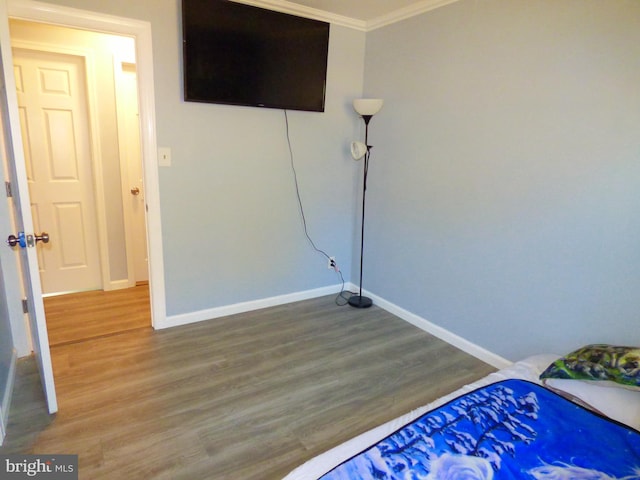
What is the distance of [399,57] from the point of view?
122 inches

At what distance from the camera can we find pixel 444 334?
2.95m

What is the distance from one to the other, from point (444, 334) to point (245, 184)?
194 centimetres

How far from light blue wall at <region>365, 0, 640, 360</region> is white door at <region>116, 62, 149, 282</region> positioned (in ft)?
7.18

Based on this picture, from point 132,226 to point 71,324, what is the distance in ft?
3.70

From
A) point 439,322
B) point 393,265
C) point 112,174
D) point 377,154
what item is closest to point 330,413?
point 439,322

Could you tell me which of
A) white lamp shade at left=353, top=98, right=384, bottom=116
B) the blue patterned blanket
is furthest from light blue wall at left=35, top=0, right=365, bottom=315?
the blue patterned blanket

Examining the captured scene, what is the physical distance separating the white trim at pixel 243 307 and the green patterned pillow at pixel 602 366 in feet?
7.14

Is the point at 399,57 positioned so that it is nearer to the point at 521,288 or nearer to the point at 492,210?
the point at 492,210

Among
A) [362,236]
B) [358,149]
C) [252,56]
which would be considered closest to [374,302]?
[362,236]

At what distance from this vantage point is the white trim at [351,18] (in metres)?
2.78

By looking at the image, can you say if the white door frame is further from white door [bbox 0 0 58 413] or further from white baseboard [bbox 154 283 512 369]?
white door [bbox 0 0 58 413]

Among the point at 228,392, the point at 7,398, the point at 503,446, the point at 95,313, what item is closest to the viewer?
the point at 503,446

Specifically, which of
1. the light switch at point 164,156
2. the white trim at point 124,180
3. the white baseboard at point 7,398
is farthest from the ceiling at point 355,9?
the white baseboard at point 7,398

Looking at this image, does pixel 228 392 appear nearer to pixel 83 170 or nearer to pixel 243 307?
pixel 243 307
